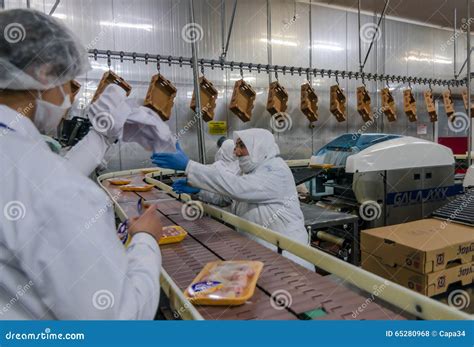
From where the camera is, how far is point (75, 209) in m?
0.65

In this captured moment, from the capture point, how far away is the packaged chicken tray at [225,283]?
0.97 m

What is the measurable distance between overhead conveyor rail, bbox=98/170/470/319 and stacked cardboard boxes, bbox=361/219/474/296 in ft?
3.81

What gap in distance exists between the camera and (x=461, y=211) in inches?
107

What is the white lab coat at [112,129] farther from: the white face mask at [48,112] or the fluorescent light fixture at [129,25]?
the fluorescent light fixture at [129,25]

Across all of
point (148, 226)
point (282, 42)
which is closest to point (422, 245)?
point (148, 226)

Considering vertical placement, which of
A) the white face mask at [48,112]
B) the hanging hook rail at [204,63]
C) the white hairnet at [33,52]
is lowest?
the white face mask at [48,112]

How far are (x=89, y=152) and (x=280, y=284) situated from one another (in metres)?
0.94

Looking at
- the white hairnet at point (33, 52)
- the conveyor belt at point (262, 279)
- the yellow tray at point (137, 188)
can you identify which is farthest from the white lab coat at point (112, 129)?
the yellow tray at point (137, 188)

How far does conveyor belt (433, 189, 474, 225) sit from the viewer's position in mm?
2608

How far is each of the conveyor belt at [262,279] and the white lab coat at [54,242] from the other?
35 centimetres

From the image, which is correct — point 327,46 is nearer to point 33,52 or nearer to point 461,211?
point 461,211

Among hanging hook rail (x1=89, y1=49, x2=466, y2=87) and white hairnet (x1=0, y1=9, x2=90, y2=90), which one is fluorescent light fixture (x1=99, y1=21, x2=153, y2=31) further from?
white hairnet (x1=0, y1=9, x2=90, y2=90)

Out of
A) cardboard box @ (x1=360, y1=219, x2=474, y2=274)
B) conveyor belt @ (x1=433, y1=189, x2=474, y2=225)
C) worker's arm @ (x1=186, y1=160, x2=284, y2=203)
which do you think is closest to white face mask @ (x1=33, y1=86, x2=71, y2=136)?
worker's arm @ (x1=186, y1=160, x2=284, y2=203)

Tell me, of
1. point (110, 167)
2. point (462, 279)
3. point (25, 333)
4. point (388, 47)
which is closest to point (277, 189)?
point (462, 279)
